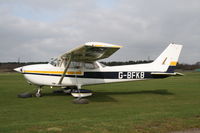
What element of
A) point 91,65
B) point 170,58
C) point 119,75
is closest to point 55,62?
point 91,65

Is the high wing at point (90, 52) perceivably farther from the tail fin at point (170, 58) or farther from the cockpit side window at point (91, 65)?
the tail fin at point (170, 58)

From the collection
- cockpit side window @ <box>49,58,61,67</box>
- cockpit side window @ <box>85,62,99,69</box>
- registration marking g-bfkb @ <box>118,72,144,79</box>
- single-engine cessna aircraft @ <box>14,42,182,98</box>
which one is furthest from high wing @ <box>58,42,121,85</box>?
registration marking g-bfkb @ <box>118,72,144,79</box>

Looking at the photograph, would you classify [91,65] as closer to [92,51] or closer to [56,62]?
[56,62]

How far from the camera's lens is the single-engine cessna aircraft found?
10672 mm

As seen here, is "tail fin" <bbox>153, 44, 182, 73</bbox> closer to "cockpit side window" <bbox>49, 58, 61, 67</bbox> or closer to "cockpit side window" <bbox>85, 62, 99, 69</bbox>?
"cockpit side window" <bbox>85, 62, 99, 69</bbox>

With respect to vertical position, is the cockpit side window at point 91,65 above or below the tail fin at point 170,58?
below

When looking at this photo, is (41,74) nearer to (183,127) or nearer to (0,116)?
(0,116)

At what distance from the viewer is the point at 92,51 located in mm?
9250

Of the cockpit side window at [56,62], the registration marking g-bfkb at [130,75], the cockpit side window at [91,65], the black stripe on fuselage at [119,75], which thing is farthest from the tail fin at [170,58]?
the cockpit side window at [56,62]

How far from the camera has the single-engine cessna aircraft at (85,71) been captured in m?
10.7

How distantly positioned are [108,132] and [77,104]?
4.68 meters

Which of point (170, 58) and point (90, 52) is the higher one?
point (90, 52)

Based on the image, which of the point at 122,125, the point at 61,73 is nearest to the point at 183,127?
the point at 122,125

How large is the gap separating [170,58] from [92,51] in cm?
573
